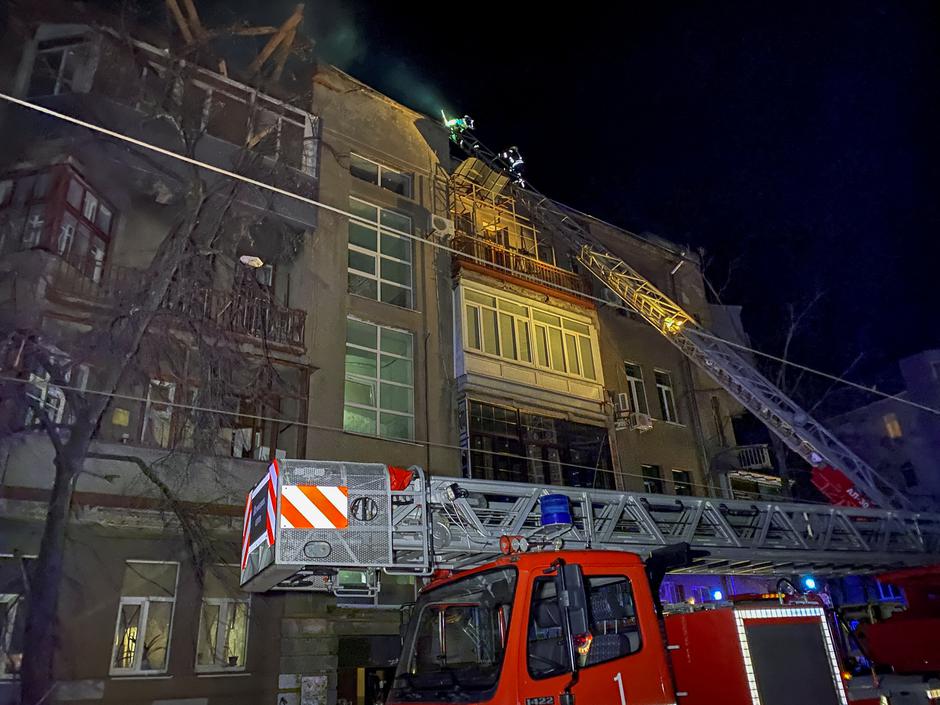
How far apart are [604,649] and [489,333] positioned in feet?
42.1

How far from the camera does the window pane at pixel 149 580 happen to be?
11.1 meters

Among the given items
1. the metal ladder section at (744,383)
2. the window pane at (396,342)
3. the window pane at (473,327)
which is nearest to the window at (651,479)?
the metal ladder section at (744,383)

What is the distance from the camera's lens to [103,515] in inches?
430

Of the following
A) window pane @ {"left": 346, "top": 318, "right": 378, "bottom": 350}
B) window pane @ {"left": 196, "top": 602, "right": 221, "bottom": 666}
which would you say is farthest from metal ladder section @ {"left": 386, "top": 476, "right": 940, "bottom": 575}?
window pane @ {"left": 346, "top": 318, "right": 378, "bottom": 350}

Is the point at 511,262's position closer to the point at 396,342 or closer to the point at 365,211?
the point at 365,211

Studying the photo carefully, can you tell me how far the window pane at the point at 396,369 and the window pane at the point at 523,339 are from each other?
3205mm

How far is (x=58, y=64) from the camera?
45.4 feet

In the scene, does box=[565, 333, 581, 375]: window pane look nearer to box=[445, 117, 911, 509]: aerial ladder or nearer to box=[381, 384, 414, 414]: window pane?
box=[445, 117, 911, 509]: aerial ladder

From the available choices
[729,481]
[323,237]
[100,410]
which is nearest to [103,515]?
[100,410]

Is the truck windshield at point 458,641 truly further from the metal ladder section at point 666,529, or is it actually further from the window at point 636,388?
the window at point 636,388

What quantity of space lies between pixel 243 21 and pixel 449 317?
28.0 ft

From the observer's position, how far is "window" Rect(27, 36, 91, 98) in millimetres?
13438

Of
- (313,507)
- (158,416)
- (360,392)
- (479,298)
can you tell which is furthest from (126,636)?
(479,298)

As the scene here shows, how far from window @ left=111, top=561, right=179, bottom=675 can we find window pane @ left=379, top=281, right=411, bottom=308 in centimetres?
830
